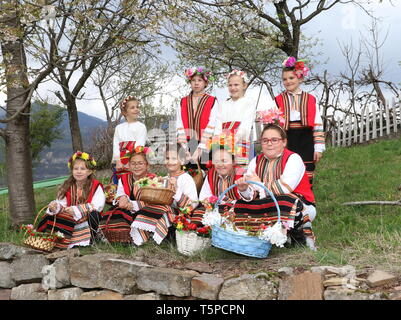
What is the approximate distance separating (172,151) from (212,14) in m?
3.11

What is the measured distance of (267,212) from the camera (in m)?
4.04

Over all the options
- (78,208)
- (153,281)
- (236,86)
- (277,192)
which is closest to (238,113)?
(236,86)

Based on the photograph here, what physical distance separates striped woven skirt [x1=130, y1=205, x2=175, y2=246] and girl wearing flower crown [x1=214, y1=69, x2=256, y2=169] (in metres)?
0.97

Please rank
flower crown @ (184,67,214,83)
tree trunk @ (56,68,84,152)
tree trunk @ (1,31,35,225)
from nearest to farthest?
flower crown @ (184,67,214,83)
tree trunk @ (1,31,35,225)
tree trunk @ (56,68,84,152)

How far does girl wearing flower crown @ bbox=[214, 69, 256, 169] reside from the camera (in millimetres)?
5129

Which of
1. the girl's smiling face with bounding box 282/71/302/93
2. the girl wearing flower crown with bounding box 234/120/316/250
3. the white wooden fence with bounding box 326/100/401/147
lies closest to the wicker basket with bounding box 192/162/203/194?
the girl wearing flower crown with bounding box 234/120/316/250

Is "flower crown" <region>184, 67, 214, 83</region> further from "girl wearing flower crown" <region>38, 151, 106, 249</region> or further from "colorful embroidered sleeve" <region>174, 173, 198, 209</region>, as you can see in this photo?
"girl wearing flower crown" <region>38, 151, 106, 249</region>

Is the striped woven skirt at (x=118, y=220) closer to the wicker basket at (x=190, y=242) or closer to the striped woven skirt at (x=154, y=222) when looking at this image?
the striped woven skirt at (x=154, y=222)

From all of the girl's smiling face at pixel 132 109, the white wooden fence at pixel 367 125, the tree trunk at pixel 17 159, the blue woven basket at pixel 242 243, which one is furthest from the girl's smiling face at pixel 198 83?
the white wooden fence at pixel 367 125

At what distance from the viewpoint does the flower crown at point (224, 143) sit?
469 centimetres

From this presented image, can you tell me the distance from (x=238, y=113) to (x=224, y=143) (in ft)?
2.22

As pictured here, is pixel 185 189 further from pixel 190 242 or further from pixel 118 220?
pixel 118 220
